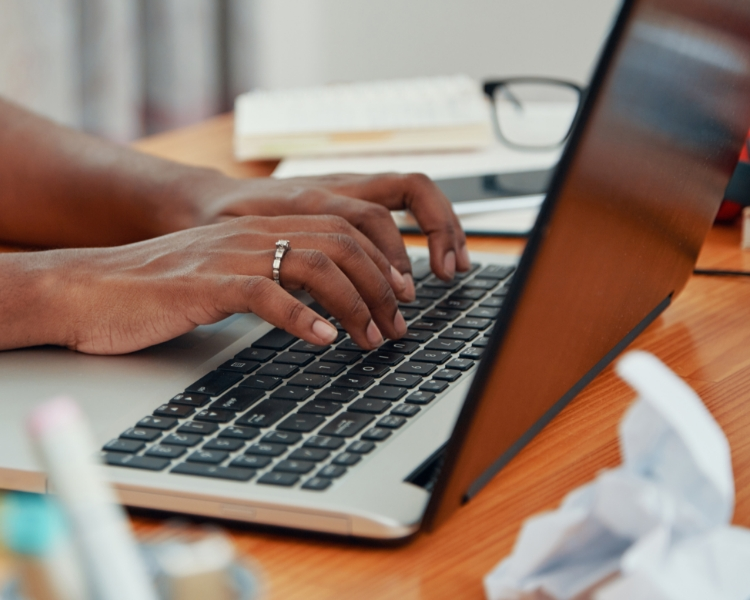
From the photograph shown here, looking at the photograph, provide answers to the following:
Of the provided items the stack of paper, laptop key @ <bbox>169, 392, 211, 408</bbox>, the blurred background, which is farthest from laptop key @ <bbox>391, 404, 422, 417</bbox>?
the blurred background

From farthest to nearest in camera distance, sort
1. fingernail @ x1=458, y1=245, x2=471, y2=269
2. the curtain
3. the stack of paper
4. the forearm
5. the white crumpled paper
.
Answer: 1. the curtain
2. the stack of paper
3. the forearm
4. fingernail @ x1=458, y1=245, x2=471, y2=269
5. the white crumpled paper

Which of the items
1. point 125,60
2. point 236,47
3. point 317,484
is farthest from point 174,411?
point 236,47

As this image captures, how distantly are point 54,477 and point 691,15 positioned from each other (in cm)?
33

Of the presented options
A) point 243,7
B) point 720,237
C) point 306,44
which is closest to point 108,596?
point 720,237

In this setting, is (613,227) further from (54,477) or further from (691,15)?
(54,477)

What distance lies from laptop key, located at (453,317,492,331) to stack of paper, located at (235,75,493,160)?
468 mm

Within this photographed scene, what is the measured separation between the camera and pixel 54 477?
0.19m

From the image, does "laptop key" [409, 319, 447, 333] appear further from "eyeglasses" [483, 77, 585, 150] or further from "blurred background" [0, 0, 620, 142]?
"blurred background" [0, 0, 620, 142]

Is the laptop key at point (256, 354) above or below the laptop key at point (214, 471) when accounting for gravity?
below

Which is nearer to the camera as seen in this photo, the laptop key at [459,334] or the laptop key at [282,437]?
the laptop key at [282,437]

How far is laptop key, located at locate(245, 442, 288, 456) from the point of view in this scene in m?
0.41

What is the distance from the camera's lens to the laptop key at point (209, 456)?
1.34 ft

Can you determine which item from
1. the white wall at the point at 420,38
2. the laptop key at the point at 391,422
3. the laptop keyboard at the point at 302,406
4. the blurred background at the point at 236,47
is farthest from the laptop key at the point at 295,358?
the white wall at the point at 420,38

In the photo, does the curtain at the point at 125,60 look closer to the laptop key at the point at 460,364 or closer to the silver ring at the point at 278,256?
the silver ring at the point at 278,256
